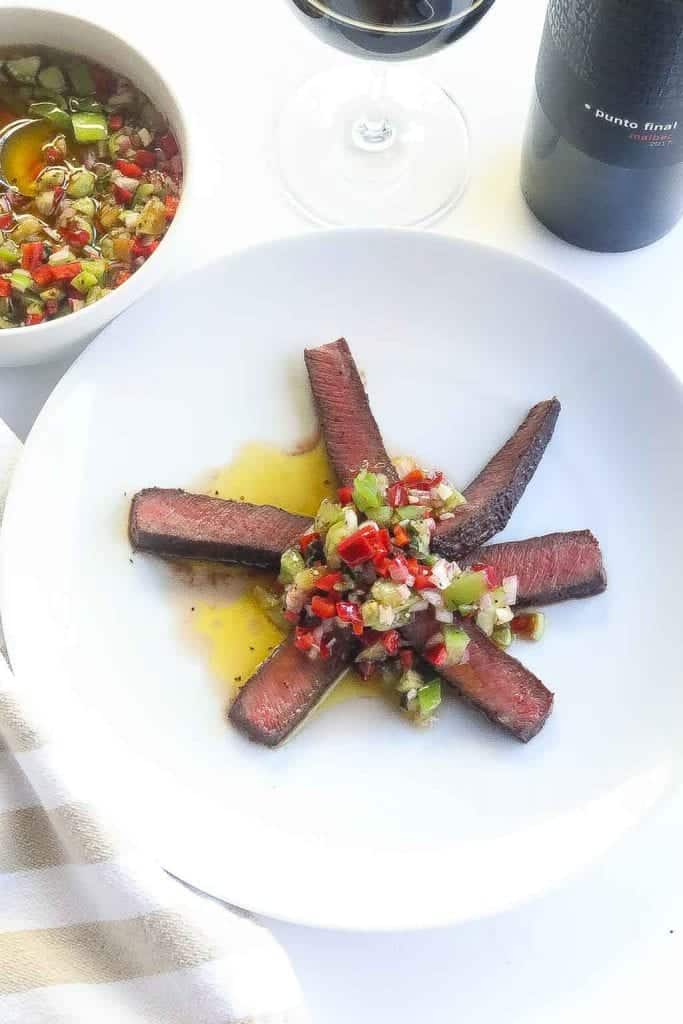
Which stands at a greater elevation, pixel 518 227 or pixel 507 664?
pixel 518 227

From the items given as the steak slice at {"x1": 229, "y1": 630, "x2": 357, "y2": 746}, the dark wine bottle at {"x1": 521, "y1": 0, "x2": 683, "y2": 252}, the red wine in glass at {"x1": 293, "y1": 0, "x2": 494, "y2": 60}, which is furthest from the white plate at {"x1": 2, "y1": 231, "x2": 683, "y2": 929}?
the red wine in glass at {"x1": 293, "y1": 0, "x2": 494, "y2": 60}

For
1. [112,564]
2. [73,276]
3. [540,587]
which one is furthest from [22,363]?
[540,587]

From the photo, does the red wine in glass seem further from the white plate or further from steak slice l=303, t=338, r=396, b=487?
steak slice l=303, t=338, r=396, b=487

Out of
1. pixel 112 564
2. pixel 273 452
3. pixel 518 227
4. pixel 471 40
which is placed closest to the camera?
pixel 112 564

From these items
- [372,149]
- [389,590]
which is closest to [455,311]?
[372,149]

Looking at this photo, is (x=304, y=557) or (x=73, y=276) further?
(x=73, y=276)

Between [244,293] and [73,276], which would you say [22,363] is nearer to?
[73,276]

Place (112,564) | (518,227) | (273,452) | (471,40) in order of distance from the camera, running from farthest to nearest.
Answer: (471,40)
(518,227)
(273,452)
(112,564)

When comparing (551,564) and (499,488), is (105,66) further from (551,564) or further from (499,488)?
(551,564)
